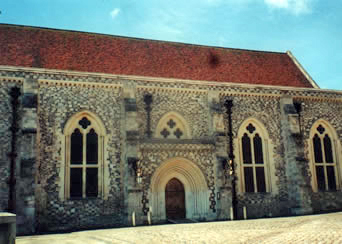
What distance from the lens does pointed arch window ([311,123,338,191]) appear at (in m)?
22.6

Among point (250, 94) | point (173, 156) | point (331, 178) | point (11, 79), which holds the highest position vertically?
point (11, 79)

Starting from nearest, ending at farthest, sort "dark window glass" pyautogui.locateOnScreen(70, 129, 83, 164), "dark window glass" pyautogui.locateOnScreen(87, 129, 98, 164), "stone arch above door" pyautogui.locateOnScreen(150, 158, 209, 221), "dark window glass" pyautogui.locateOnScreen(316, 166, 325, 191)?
"dark window glass" pyautogui.locateOnScreen(70, 129, 83, 164), "dark window glass" pyautogui.locateOnScreen(87, 129, 98, 164), "stone arch above door" pyautogui.locateOnScreen(150, 158, 209, 221), "dark window glass" pyautogui.locateOnScreen(316, 166, 325, 191)

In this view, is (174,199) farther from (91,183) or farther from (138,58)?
(138,58)

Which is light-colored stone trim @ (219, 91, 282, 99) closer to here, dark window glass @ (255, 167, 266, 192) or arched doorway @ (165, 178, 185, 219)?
dark window glass @ (255, 167, 266, 192)

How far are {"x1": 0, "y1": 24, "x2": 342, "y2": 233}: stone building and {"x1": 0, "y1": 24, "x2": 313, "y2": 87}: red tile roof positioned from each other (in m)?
0.09

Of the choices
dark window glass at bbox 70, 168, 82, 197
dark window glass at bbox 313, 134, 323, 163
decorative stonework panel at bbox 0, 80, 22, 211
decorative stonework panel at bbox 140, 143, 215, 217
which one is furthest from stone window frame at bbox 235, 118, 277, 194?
decorative stonework panel at bbox 0, 80, 22, 211

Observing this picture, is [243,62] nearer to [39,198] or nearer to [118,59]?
[118,59]

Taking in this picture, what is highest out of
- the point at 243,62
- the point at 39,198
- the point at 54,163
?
the point at 243,62

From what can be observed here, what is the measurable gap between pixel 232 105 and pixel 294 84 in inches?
221

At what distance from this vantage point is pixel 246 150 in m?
21.7

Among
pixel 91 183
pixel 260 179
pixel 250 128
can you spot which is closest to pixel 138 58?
pixel 250 128

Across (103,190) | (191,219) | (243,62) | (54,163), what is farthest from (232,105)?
(54,163)

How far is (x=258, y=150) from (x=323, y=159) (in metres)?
4.25

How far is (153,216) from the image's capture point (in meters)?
19.0
